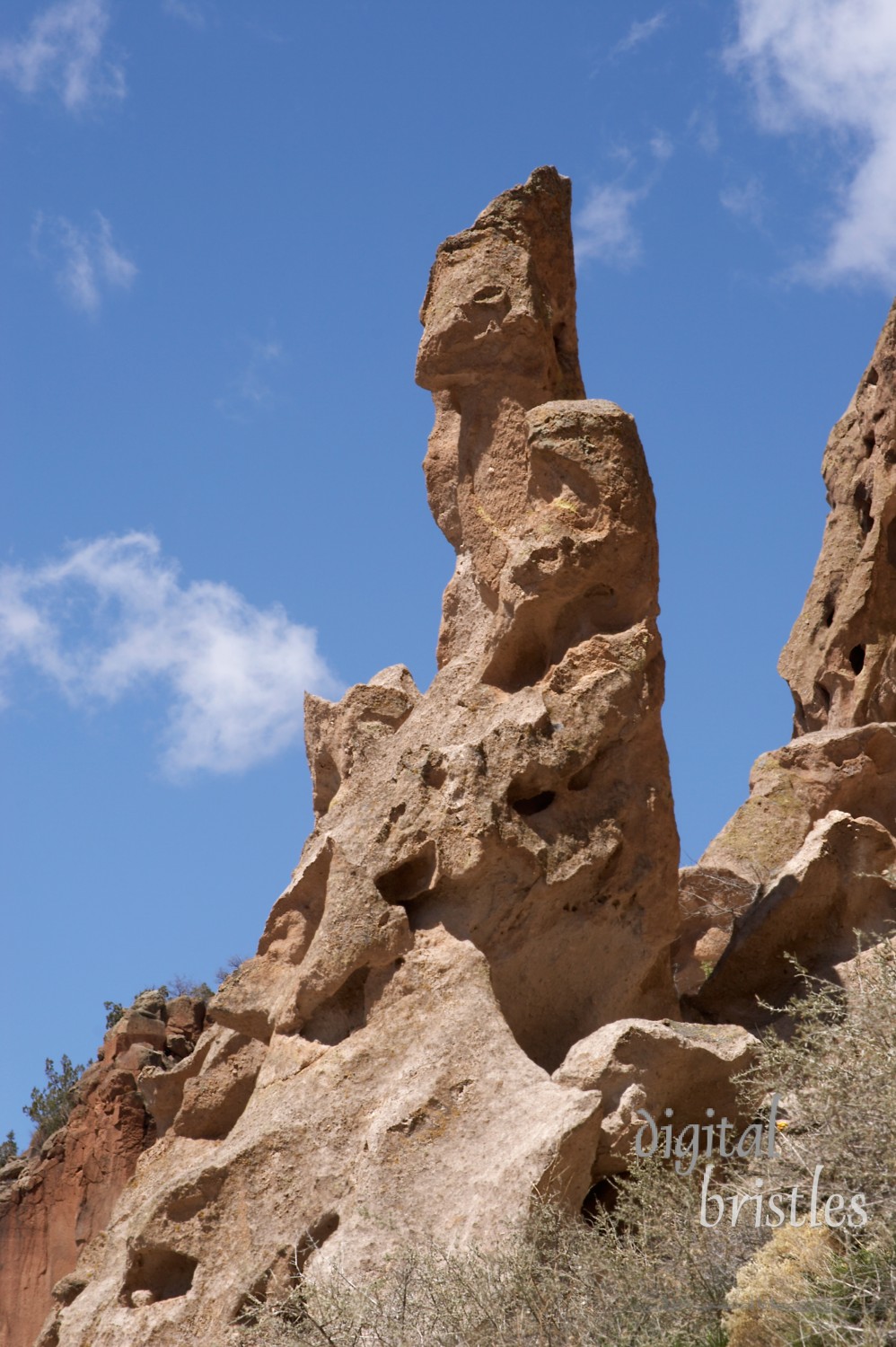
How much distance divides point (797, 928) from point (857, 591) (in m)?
7.12

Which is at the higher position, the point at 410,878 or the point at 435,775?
the point at 435,775

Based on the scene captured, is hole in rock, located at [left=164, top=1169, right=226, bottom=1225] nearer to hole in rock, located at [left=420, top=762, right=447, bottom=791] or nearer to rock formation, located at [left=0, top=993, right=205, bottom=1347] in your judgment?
hole in rock, located at [left=420, top=762, right=447, bottom=791]

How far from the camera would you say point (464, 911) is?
11.4m

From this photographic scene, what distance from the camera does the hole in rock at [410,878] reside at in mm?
11555

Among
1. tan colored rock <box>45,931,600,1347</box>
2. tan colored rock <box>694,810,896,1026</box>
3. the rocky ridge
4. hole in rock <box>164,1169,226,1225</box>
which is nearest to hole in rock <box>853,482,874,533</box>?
the rocky ridge

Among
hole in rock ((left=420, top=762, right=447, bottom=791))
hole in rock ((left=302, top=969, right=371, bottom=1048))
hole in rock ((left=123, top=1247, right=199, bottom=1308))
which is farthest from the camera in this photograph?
hole in rock ((left=420, top=762, right=447, bottom=791))

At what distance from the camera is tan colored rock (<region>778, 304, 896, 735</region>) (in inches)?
753

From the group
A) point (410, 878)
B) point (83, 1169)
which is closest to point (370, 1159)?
point (410, 878)

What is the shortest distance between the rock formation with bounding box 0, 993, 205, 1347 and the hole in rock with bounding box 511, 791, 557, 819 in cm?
607

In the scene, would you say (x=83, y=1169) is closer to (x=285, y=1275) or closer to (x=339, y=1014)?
(x=339, y=1014)

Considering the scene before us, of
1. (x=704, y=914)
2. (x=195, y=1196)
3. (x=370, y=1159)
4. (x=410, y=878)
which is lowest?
(x=370, y=1159)

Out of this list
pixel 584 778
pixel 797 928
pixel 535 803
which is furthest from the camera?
pixel 797 928

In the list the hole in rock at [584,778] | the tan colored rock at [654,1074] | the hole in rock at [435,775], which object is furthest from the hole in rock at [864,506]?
the tan colored rock at [654,1074]

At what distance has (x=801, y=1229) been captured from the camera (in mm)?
8328
